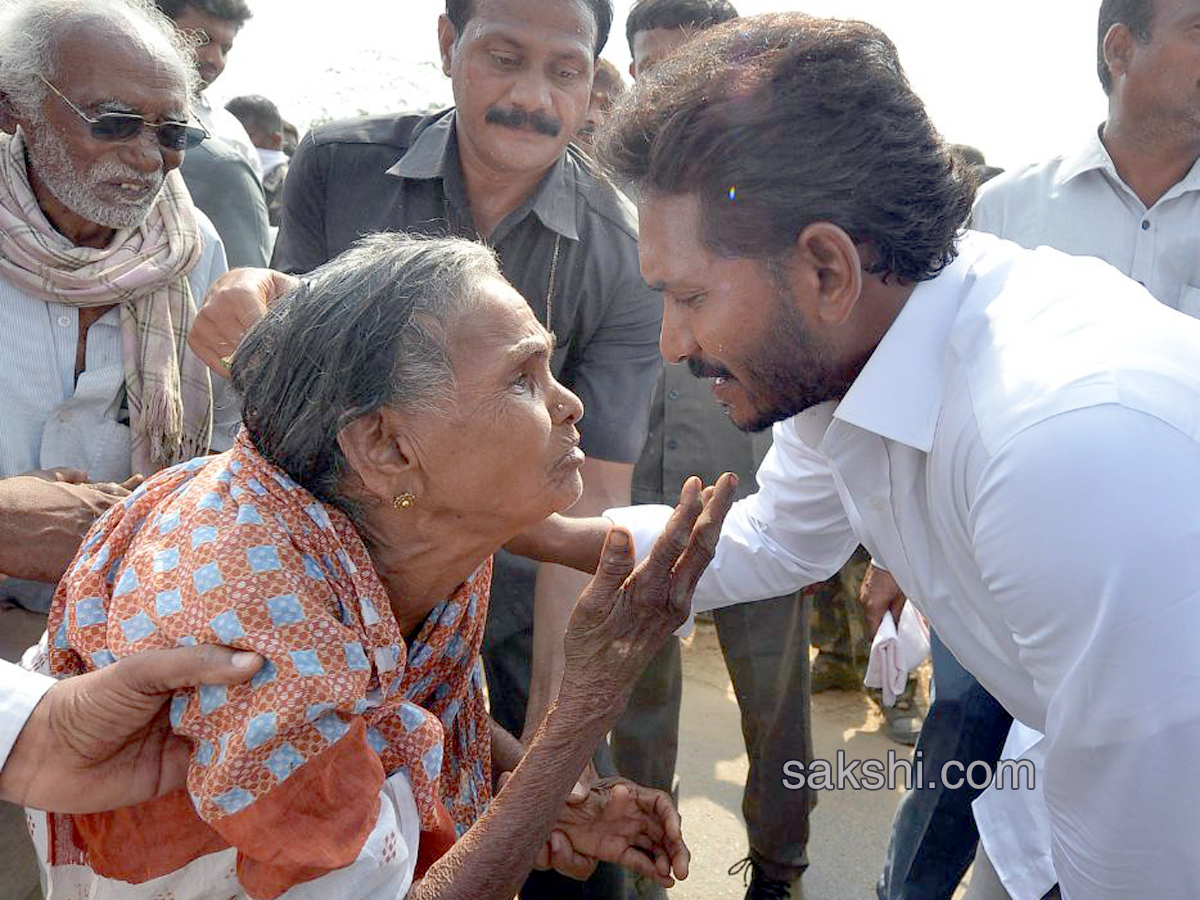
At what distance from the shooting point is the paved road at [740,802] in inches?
150

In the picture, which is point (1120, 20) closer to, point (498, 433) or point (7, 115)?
point (498, 433)

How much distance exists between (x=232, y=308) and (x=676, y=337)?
3.60 ft

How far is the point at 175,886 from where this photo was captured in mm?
1799

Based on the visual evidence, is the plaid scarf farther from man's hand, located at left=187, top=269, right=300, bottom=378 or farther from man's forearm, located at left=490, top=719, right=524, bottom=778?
man's forearm, located at left=490, top=719, right=524, bottom=778

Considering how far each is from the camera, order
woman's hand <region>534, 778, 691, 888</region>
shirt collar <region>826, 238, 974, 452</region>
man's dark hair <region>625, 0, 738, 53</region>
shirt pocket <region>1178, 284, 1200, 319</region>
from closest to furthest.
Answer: shirt collar <region>826, 238, 974, 452</region>
woman's hand <region>534, 778, 691, 888</region>
shirt pocket <region>1178, 284, 1200, 319</region>
man's dark hair <region>625, 0, 738, 53</region>

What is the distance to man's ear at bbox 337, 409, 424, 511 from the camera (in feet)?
6.26

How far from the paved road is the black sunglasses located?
283 centimetres

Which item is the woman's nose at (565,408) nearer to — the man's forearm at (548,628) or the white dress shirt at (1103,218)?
the man's forearm at (548,628)

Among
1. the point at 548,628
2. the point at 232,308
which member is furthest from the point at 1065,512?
the point at 232,308

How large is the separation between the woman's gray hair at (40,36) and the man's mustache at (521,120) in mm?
889

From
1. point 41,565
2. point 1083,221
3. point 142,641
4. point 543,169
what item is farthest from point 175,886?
point 1083,221

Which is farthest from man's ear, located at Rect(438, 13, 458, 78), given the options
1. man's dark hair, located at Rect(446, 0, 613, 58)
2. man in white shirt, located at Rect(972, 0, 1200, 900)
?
man in white shirt, located at Rect(972, 0, 1200, 900)

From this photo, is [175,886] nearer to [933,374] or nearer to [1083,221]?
[933,374]

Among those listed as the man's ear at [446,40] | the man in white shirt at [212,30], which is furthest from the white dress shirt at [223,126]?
the man's ear at [446,40]
